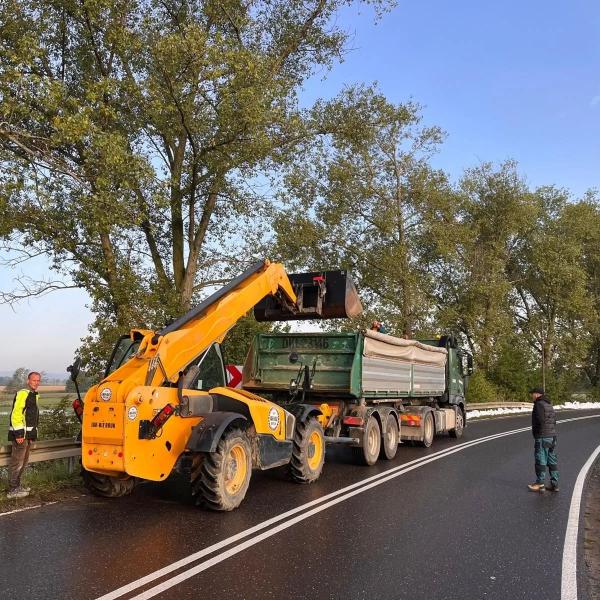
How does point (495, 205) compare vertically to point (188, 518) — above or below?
above

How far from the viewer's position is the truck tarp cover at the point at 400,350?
1221cm

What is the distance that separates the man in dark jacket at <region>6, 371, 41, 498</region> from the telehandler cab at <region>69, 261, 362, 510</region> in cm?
80

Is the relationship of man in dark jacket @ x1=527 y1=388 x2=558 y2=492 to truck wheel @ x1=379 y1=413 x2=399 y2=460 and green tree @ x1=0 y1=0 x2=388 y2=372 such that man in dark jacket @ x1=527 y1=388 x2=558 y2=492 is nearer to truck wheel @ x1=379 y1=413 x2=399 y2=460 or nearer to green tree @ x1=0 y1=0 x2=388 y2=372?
truck wheel @ x1=379 y1=413 x2=399 y2=460

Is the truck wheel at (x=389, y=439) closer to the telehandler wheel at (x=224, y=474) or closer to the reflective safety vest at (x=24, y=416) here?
the telehandler wheel at (x=224, y=474)

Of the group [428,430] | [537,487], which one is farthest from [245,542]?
[428,430]

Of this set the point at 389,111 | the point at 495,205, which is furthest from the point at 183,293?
the point at 495,205

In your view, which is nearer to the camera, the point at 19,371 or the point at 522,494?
the point at 522,494

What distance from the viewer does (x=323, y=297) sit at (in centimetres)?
1076

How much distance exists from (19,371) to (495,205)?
120ft

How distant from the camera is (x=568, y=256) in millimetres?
44312

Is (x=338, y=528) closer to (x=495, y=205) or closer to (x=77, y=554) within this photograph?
(x=77, y=554)

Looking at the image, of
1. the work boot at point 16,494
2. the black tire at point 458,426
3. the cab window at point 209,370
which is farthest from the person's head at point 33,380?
the black tire at point 458,426

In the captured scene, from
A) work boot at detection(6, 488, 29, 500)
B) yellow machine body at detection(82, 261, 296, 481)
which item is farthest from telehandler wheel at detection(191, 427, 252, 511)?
work boot at detection(6, 488, 29, 500)

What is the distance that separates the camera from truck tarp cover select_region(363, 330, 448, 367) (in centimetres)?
1221
